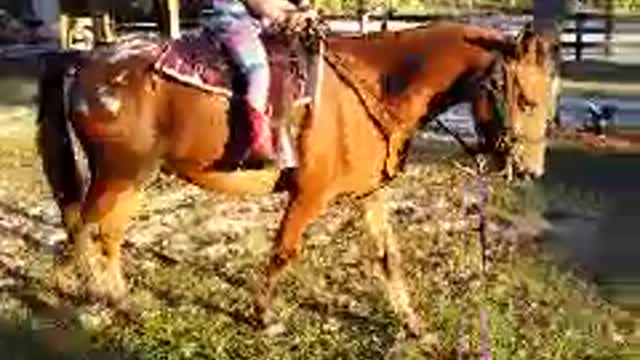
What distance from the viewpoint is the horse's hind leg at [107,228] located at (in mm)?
7516

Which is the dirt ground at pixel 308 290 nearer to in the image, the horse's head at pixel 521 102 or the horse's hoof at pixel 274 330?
the horse's hoof at pixel 274 330

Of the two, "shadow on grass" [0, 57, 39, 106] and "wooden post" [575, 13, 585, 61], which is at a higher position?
"shadow on grass" [0, 57, 39, 106]

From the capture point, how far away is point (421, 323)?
7.29 meters

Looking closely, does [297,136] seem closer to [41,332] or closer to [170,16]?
[41,332]

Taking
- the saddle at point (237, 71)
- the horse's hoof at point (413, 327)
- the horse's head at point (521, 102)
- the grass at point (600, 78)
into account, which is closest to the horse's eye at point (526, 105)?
the horse's head at point (521, 102)

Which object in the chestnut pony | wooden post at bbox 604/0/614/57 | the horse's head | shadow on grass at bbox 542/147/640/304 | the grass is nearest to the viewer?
the horse's head

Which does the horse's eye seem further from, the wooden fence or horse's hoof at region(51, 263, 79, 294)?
the wooden fence

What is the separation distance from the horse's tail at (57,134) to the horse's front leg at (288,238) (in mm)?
1269

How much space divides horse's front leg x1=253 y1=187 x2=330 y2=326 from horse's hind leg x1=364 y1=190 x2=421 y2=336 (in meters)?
0.34

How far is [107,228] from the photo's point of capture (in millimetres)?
7516

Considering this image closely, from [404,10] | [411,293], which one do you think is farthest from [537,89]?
[404,10]

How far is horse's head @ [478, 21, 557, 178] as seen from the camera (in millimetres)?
6680

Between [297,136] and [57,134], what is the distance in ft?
4.88

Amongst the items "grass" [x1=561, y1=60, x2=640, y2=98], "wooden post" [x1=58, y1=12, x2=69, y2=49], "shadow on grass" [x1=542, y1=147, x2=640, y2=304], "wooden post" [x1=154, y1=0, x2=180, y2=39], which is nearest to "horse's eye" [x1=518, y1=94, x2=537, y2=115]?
"shadow on grass" [x1=542, y1=147, x2=640, y2=304]
